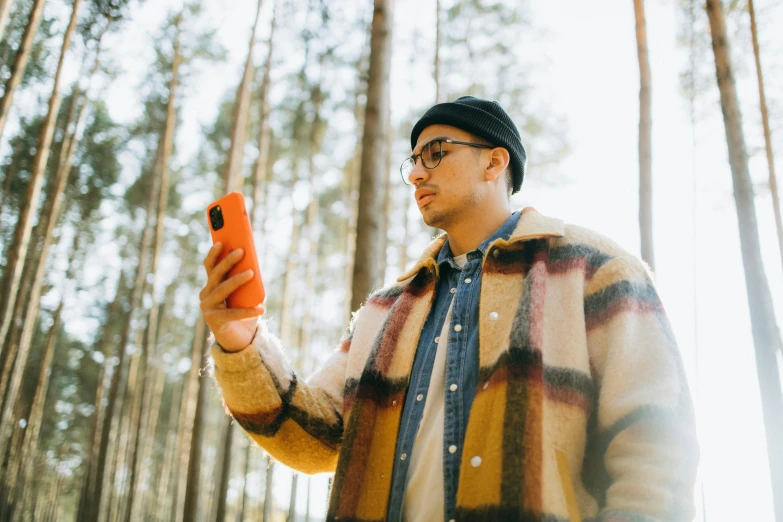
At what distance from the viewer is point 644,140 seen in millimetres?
7137

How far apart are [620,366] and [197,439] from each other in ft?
32.0

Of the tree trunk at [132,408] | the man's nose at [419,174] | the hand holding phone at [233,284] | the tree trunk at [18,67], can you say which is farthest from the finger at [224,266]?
the tree trunk at [132,408]

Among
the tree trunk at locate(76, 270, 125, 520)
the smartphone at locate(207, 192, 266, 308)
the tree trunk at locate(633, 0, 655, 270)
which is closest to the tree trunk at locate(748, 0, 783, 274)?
the tree trunk at locate(633, 0, 655, 270)

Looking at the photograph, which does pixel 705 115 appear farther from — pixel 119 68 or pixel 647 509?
pixel 119 68

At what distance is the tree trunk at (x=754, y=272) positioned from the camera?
17.9ft

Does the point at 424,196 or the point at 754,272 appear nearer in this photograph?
the point at 424,196

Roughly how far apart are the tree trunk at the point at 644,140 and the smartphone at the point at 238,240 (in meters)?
5.87

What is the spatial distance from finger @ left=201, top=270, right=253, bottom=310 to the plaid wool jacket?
153mm

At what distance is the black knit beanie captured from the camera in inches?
82.5

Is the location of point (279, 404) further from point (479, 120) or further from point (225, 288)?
point (479, 120)

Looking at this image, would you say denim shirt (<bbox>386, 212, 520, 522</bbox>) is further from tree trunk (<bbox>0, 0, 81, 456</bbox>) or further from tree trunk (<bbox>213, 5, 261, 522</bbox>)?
tree trunk (<bbox>0, 0, 81, 456</bbox>)

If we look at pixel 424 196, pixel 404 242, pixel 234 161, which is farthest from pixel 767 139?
pixel 424 196

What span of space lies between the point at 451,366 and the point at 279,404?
540mm

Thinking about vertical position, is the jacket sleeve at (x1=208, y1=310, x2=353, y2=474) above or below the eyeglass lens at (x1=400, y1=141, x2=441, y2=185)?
below
